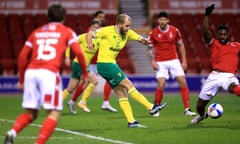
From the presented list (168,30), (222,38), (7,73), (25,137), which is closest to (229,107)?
(168,30)

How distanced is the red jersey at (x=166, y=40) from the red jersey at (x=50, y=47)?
265 inches

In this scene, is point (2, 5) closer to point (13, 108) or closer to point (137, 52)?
point (137, 52)

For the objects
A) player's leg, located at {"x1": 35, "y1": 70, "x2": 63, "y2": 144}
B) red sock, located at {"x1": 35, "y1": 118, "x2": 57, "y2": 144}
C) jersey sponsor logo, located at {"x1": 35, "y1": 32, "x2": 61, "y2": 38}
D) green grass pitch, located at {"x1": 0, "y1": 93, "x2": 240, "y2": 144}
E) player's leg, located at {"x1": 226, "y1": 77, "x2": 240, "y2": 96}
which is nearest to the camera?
red sock, located at {"x1": 35, "y1": 118, "x2": 57, "y2": 144}

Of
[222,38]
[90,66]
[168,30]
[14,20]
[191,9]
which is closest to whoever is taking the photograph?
[222,38]

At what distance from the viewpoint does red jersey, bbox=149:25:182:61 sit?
1491 centimetres

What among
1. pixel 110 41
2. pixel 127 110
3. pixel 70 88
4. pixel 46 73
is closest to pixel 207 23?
pixel 110 41

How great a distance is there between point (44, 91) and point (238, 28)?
75.4 feet

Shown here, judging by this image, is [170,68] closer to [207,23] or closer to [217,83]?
[217,83]

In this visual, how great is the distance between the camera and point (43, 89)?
26.5ft

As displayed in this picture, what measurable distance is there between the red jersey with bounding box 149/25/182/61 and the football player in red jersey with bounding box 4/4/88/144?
668 cm

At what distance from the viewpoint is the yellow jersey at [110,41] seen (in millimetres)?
11805

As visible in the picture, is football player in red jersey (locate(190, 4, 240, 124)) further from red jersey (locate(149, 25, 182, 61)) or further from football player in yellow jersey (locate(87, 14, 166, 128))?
red jersey (locate(149, 25, 182, 61))

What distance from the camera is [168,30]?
48.9 feet

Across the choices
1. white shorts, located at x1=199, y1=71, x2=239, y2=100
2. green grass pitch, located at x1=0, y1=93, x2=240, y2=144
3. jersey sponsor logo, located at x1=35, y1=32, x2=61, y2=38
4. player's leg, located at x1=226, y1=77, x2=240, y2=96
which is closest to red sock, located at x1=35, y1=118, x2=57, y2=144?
jersey sponsor logo, located at x1=35, y1=32, x2=61, y2=38
